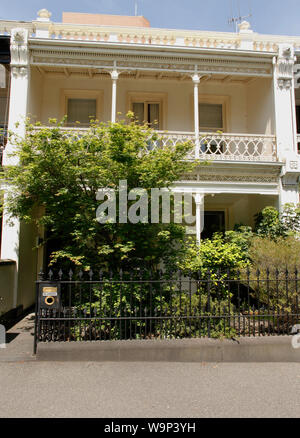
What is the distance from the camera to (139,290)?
523 cm

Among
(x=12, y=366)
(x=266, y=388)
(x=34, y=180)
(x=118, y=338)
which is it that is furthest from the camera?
(x=34, y=180)

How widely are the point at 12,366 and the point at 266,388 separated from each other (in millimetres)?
3580

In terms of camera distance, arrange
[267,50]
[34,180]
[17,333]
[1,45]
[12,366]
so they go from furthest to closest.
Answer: [267,50] < [1,45] < [17,333] < [34,180] < [12,366]

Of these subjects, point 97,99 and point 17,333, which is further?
point 97,99

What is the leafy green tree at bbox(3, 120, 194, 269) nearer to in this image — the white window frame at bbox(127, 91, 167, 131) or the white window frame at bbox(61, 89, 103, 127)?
the white window frame at bbox(61, 89, 103, 127)

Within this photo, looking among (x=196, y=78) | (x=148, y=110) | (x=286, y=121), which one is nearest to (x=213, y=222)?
(x=286, y=121)

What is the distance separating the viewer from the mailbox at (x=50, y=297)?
4.83m

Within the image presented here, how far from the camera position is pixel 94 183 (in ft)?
18.3

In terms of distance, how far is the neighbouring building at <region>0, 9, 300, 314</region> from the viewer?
339 inches

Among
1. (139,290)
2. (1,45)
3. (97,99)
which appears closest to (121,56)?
(97,99)

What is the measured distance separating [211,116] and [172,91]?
1645mm

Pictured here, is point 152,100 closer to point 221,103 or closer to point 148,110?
point 148,110

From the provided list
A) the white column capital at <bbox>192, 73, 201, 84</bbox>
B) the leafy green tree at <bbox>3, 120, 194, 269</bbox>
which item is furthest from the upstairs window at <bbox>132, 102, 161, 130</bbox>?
the leafy green tree at <bbox>3, 120, 194, 269</bbox>

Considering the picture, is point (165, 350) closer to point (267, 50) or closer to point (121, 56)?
point (121, 56)
